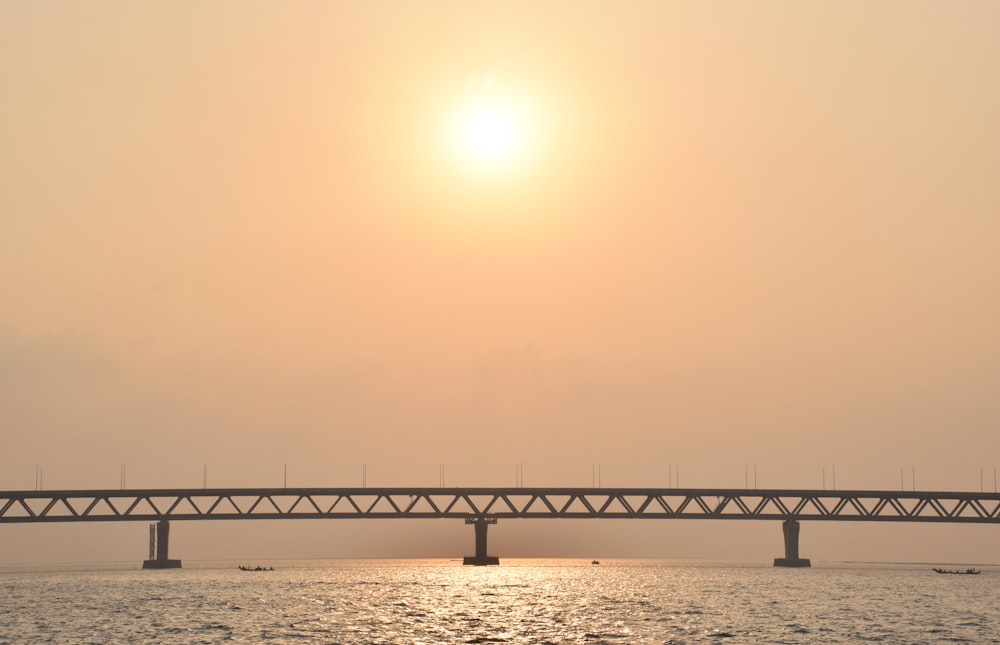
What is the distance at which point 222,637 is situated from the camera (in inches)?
3169

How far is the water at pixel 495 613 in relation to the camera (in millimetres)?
82688

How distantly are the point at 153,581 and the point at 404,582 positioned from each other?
31.1 metres

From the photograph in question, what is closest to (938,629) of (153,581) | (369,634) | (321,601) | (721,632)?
(721,632)

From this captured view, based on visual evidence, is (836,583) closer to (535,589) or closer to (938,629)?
(535,589)

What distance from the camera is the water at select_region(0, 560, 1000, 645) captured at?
271 ft

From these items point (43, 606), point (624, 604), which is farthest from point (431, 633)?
point (43, 606)

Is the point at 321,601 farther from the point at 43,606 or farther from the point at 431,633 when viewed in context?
the point at 431,633

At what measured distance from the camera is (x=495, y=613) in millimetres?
102688

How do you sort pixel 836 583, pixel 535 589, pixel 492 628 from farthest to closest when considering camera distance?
pixel 836 583
pixel 535 589
pixel 492 628

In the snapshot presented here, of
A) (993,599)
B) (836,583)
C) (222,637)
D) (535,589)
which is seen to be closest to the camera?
(222,637)

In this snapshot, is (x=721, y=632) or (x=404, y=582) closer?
(x=721, y=632)

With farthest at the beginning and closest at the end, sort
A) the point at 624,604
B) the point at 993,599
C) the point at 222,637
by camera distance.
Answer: the point at 993,599
the point at 624,604
the point at 222,637

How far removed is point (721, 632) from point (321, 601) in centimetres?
4540

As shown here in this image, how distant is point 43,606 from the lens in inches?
4545
